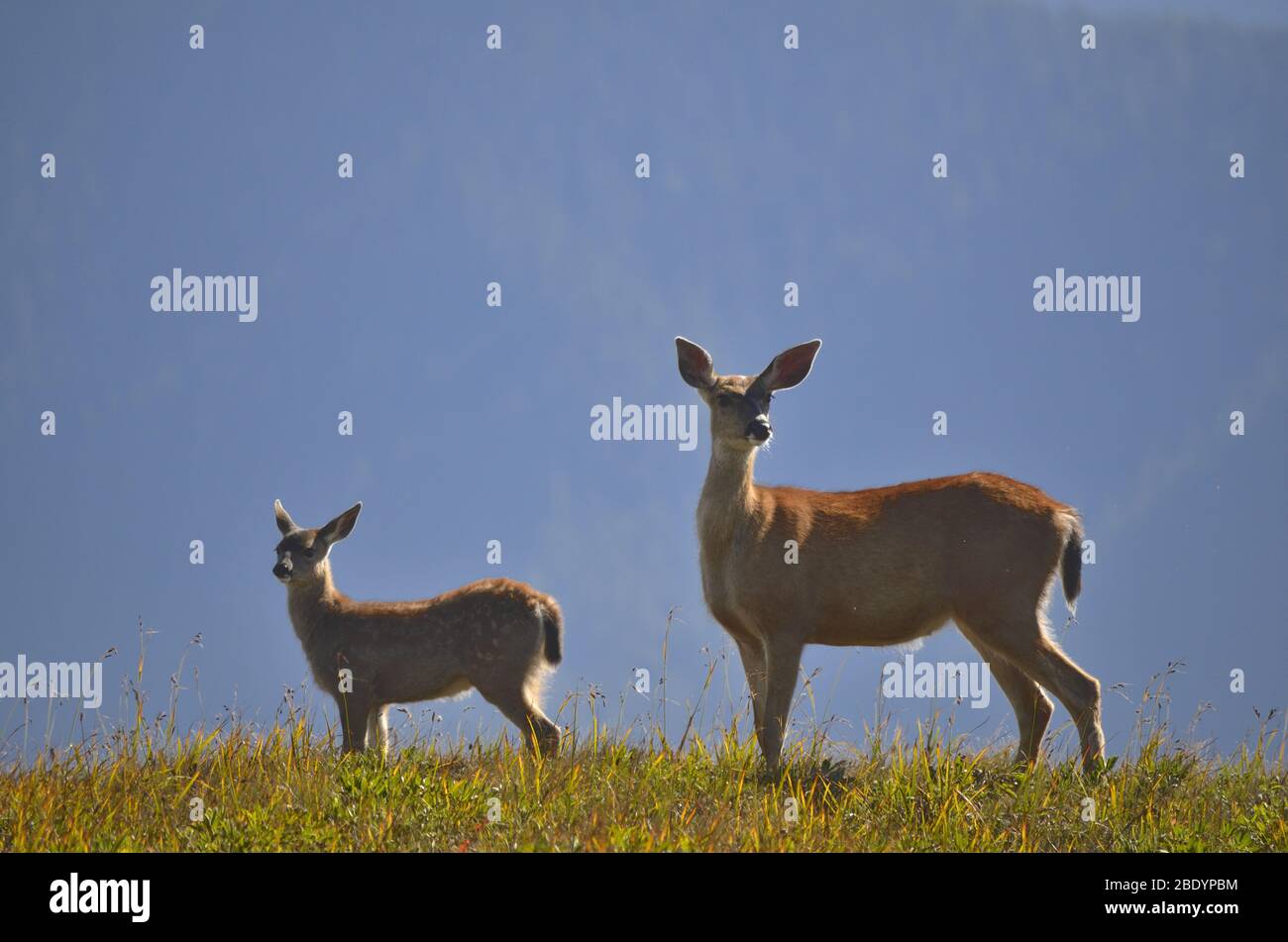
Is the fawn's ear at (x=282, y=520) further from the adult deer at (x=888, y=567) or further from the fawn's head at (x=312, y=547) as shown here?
the adult deer at (x=888, y=567)

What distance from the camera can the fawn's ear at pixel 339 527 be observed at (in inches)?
490

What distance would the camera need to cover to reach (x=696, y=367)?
34.4 ft

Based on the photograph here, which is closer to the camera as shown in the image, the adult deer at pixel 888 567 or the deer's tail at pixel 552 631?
the adult deer at pixel 888 567

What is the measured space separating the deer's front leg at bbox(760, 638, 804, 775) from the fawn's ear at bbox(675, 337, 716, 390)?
80.6 inches

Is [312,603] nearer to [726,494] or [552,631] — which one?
[552,631]

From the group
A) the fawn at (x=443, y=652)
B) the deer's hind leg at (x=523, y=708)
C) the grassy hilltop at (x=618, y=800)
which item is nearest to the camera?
the grassy hilltop at (x=618, y=800)

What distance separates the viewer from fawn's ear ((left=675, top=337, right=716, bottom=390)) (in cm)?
1041

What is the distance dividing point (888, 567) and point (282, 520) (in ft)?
18.7

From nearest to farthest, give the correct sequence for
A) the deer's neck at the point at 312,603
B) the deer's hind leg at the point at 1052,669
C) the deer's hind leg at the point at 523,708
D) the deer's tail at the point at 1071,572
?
the deer's hind leg at the point at 1052,669 < the deer's tail at the point at 1071,572 < the deer's hind leg at the point at 523,708 < the deer's neck at the point at 312,603

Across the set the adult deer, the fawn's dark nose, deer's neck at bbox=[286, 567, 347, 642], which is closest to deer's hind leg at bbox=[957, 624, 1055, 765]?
the adult deer

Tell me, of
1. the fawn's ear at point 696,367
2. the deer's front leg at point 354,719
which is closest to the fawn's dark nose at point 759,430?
the fawn's ear at point 696,367

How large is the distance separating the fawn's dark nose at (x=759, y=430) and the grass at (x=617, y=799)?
1.93 metres

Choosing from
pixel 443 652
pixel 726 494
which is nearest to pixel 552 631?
pixel 443 652
